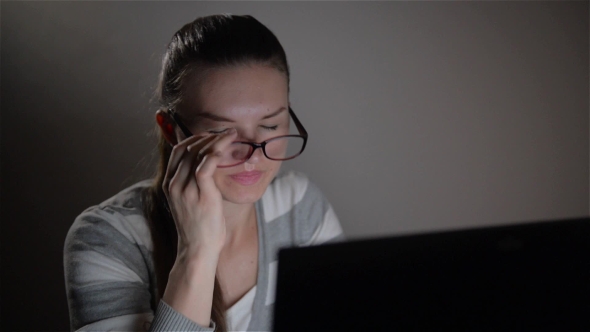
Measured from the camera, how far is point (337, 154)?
1.62 meters

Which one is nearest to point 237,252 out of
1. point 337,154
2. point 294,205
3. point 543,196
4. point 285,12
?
point 294,205

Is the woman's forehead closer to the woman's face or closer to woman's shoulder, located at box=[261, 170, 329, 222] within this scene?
the woman's face

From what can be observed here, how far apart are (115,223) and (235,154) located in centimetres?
29

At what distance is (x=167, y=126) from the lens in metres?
1.05

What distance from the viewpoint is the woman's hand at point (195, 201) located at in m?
0.90

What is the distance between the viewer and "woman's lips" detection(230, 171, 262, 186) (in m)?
1.02

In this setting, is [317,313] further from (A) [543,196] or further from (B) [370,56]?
(A) [543,196]

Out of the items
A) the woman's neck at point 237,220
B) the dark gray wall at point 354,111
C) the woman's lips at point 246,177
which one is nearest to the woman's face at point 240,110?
the woman's lips at point 246,177

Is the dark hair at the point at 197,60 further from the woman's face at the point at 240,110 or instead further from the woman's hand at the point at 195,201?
the woman's hand at the point at 195,201

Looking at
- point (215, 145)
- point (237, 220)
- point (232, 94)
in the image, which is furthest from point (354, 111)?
point (215, 145)

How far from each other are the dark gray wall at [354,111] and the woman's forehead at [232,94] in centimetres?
54

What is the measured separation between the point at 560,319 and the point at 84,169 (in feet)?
4.44

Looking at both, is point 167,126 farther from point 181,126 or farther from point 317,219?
point 317,219

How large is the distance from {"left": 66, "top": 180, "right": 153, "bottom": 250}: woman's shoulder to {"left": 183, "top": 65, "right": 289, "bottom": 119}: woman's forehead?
0.25m
